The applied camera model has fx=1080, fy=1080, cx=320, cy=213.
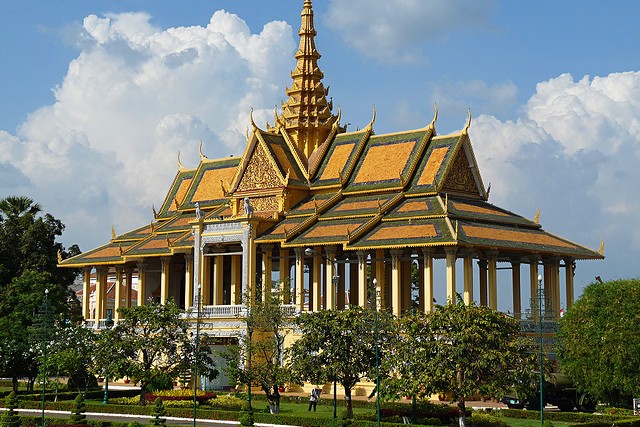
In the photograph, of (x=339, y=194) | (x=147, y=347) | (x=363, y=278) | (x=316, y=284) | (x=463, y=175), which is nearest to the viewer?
(x=147, y=347)

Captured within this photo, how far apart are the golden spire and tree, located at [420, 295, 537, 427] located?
29.0 metres

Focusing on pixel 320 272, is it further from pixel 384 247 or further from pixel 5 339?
pixel 5 339

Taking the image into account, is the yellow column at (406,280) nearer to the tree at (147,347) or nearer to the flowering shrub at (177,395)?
the flowering shrub at (177,395)

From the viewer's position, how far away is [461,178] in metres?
59.3

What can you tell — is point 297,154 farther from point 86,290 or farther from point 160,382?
point 160,382

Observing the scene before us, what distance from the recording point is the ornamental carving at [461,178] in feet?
192

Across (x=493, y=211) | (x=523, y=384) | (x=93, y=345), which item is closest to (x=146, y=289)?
(x=93, y=345)

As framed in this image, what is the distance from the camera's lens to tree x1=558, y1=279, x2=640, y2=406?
45281mm

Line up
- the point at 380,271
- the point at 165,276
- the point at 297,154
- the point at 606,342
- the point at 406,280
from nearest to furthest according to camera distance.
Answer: the point at 606,342, the point at 380,271, the point at 406,280, the point at 297,154, the point at 165,276

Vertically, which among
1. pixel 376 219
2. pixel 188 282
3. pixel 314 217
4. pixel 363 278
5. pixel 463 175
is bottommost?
pixel 363 278

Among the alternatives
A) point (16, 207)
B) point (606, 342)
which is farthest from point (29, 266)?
point (606, 342)

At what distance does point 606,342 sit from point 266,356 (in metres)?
14.6

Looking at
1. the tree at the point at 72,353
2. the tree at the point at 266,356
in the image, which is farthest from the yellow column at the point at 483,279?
the tree at the point at 72,353

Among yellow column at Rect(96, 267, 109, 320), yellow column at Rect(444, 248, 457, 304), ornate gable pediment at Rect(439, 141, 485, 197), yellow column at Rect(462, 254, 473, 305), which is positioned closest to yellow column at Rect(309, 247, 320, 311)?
yellow column at Rect(444, 248, 457, 304)
